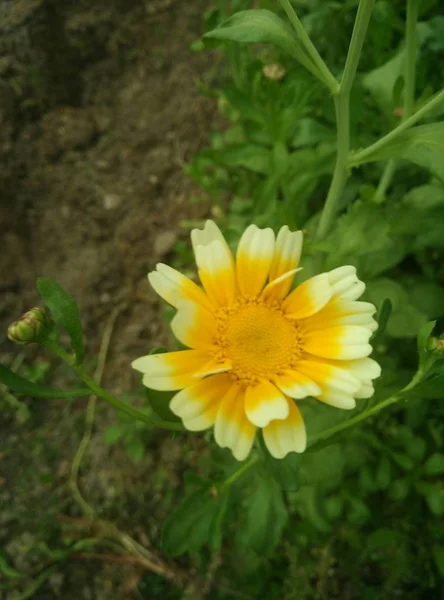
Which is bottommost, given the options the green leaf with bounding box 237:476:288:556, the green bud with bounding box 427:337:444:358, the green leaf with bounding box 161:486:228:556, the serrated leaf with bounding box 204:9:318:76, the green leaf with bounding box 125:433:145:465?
the green leaf with bounding box 125:433:145:465

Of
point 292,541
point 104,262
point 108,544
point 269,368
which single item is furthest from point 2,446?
point 269,368

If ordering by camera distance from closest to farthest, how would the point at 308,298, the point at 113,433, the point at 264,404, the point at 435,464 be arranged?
the point at 264,404 → the point at 308,298 → the point at 435,464 → the point at 113,433

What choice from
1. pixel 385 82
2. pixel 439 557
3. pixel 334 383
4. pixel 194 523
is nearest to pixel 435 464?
pixel 439 557

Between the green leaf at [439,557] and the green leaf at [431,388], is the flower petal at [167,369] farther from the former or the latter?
the green leaf at [439,557]

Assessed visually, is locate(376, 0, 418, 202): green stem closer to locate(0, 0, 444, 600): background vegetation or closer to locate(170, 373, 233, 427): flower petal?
locate(0, 0, 444, 600): background vegetation

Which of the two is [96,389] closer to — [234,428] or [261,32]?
[234,428]

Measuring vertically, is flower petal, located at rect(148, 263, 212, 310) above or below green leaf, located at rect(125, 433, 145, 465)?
above

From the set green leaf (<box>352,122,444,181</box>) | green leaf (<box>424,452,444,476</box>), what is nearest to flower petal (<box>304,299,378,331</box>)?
green leaf (<box>352,122,444,181</box>)
